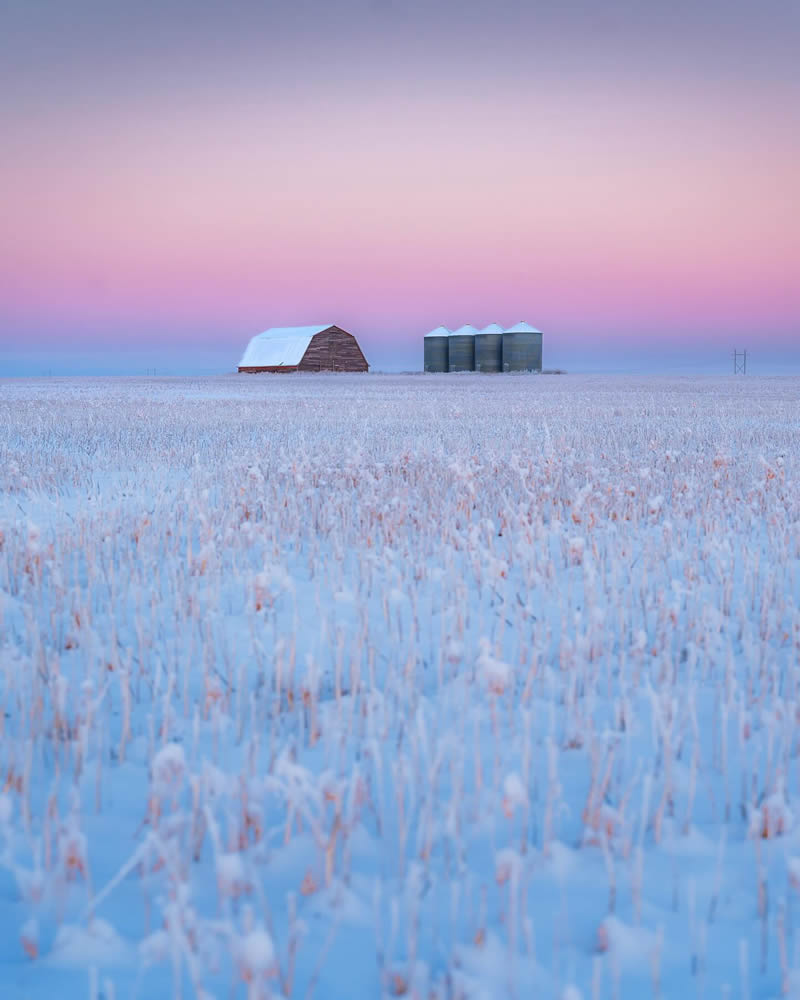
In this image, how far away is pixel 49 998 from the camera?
1.61 metres

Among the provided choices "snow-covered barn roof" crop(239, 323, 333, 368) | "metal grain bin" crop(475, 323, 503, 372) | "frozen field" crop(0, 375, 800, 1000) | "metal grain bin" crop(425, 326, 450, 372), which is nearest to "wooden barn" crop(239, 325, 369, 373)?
"snow-covered barn roof" crop(239, 323, 333, 368)

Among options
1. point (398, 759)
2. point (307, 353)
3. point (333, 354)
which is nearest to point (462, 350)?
point (333, 354)

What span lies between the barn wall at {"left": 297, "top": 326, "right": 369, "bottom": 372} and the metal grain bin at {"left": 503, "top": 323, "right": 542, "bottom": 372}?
1566cm

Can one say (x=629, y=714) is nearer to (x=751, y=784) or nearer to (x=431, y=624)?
(x=751, y=784)

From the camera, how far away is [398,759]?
218cm

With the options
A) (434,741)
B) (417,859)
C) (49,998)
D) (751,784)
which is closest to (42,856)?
(49,998)

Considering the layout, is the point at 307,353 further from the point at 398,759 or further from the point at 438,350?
the point at 398,759

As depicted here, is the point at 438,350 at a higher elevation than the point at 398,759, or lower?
higher

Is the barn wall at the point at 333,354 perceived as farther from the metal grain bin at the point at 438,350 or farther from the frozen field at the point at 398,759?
the frozen field at the point at 398,759

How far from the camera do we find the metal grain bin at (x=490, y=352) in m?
74.1

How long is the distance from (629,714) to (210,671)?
1.71 m

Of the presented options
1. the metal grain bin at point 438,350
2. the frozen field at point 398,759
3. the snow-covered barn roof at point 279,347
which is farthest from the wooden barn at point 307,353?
the frozen field at point 398,759

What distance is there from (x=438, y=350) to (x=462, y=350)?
326 centimetres

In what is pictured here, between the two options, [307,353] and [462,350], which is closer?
[307,353]
